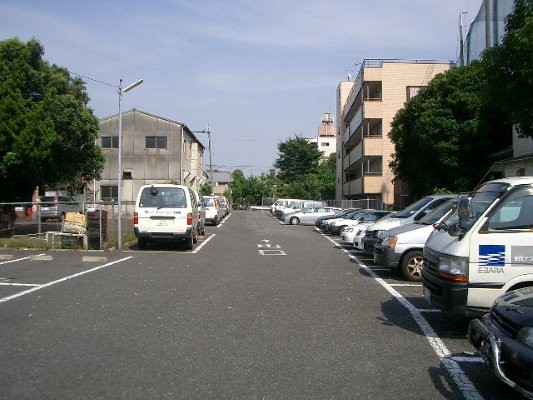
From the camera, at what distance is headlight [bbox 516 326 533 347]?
4.05m

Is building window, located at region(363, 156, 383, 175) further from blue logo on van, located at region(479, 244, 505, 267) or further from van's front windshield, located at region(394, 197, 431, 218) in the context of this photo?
blue logo on van, located at region(479, 244, 505, 267)

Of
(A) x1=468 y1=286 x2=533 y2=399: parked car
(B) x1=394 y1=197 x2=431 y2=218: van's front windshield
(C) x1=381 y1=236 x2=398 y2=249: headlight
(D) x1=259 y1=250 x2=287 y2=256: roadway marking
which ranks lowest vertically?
(D) x1=259 y1=250 x2=287 y2=256: roadway marking

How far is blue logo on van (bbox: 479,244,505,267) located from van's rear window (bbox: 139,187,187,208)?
38.3 ft

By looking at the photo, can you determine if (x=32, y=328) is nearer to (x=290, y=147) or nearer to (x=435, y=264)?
(x=435, y=264)

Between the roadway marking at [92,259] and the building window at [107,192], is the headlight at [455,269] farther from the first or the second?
the building window at [107,192]

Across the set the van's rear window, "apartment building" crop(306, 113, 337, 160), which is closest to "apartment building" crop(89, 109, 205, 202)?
the van's rear window

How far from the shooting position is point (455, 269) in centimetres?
644

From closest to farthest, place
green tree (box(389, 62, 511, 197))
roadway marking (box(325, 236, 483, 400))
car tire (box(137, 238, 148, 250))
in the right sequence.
A: 1. roadway marking (box(325, 236, 483, 400))
2. car tire (box(137, 238, 148, 250))
3. green tree (box(389, 62, 511, 197))

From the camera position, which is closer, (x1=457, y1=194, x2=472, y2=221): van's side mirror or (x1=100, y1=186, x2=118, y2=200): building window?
Answer: (x1=457, y1=194, x2=472, y2=221): van's side mirror

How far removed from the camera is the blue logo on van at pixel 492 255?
6.33m

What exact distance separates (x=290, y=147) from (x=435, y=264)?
82707mm

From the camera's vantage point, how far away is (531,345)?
4008 millimetres

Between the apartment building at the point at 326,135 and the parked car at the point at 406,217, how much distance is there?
105202 millimetres

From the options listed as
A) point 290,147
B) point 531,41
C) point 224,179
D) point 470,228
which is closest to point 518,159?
point 531,41
